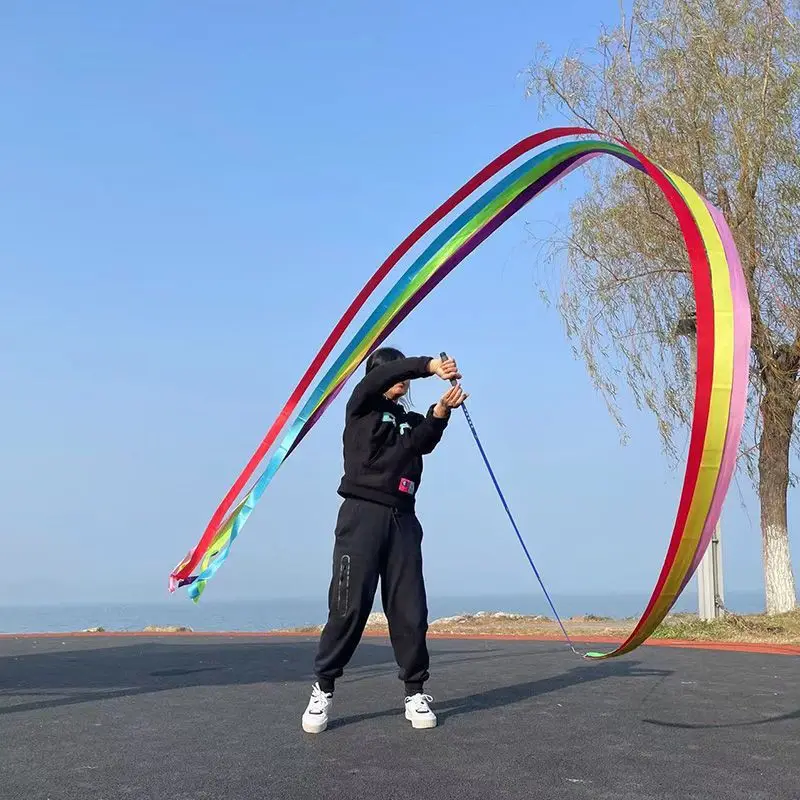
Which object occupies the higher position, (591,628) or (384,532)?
(384,532)

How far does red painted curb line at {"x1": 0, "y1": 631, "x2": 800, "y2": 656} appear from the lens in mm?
9562

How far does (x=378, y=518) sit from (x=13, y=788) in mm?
2076

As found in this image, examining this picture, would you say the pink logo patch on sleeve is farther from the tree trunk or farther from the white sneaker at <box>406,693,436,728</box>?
the tree trunk

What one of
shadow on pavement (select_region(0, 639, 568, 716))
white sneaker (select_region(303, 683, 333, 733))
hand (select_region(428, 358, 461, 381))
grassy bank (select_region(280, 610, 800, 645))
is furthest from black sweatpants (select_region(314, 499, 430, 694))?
grassy bank (select_region(280, 610, 800, 645))

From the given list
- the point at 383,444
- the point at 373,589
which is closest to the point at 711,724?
the point at 373,589

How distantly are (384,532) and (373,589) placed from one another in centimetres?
30

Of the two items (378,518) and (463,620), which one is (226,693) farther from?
(463,620)

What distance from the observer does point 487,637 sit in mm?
11430

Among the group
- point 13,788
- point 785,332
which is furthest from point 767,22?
point 13,788

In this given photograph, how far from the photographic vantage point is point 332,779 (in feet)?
12.1

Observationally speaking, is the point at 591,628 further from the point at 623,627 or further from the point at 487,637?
the point at 487,637

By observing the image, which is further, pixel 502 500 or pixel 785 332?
pixel 785 332

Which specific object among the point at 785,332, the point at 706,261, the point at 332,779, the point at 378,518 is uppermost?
the point at 785,332

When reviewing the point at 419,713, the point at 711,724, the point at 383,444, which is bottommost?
the point at 711,724
